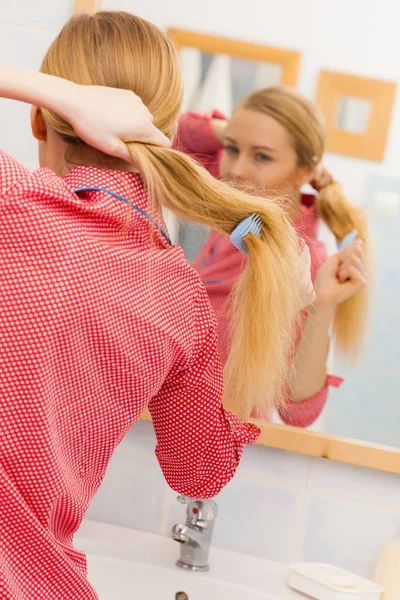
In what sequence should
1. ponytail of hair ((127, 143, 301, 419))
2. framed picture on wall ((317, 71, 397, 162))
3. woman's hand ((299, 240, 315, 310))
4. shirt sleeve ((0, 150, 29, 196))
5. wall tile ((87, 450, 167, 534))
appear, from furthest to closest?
wall tile ((87, 450, 167, 534)), framed picture on wall ((317, 71, 397, 162)), woman's hand ((299, 240, 315, 310)), ponytail of hair ((127, 143, 301, 419)), shirt sleeve ((0, 150, 29, 196))

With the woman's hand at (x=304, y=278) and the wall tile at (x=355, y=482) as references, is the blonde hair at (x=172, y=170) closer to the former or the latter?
the woman's hand at (x=304, y=278)

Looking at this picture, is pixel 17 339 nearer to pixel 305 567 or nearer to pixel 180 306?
pixel 180 306

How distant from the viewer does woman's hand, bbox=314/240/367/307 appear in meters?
1.21

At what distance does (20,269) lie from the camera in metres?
0.70

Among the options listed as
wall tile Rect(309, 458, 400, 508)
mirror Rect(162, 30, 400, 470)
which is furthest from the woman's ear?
wall tile Rect(309, 458, 400, 508)

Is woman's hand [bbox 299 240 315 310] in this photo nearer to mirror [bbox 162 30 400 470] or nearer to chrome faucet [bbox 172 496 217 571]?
mirror [bbox 162 30 400 470]

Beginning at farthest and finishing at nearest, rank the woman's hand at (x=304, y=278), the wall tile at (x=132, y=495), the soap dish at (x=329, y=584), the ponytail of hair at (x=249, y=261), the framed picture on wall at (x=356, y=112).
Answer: the wall tile at (x=132, y=495)
the framed picture on wall at (x=356, y=112)
the soap dish at (x=329, y=584)
the woman's hand at (x=304, y=278)
the ponytail of hair at (x=249, y=261)

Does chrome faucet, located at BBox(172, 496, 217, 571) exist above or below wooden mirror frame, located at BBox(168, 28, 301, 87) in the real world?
below

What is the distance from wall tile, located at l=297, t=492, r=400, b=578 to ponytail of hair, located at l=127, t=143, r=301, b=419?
0.32 metres

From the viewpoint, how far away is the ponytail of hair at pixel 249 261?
82cm

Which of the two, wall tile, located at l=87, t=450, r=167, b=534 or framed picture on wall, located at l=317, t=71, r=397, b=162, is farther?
wall tile, located at l=87, t=450, r=167, b=534

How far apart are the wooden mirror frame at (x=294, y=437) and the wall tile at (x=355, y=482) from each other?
2cm

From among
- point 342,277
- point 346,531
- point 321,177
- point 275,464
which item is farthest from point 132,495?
point 321,177

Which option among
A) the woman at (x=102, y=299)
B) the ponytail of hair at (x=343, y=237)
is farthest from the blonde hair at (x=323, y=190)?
the woman at (x=102, y=299)
